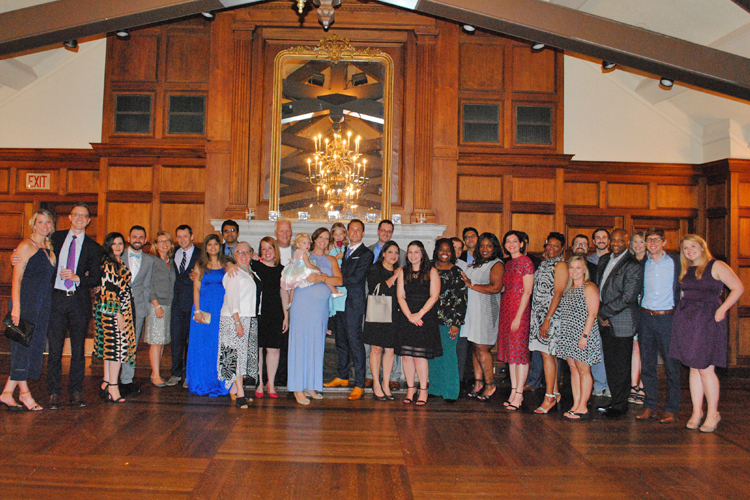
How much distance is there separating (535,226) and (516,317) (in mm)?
2919

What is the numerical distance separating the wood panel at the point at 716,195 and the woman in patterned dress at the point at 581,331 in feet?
13.7

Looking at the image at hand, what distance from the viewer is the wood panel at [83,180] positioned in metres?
7.77

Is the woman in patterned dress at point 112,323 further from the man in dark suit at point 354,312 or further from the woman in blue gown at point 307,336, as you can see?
the man in dark suit at point 354,312

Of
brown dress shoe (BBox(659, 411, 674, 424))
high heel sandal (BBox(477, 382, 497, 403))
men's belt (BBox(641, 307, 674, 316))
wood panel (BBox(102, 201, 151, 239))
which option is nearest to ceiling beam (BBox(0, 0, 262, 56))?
wood panel (BBox(102, 201, 151, 239))

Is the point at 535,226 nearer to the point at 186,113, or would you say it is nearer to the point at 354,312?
the point at 354,312

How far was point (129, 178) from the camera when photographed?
24.2ft

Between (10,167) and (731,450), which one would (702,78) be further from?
(10,167)

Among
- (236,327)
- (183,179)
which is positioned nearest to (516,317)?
(236,327)

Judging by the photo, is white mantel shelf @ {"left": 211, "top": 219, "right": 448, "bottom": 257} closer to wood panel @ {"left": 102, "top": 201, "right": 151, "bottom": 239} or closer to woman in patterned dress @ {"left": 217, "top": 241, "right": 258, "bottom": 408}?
wood panel @ {"left": 102, "top": 201, "right": 151, "bottom": 239}

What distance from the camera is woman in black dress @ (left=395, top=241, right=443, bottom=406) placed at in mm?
4742

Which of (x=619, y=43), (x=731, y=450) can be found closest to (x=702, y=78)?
(x=619, y=43)

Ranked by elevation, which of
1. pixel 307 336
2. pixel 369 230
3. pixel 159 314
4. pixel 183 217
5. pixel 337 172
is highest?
pixel 337 172

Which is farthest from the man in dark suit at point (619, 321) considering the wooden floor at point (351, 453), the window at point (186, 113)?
the window at point (186, 113)

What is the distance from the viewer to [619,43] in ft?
16.6
